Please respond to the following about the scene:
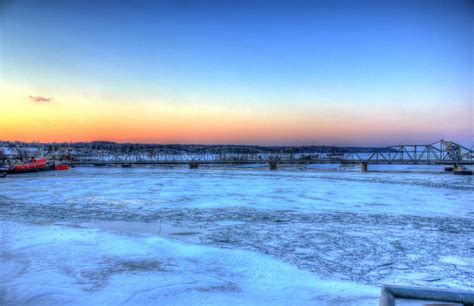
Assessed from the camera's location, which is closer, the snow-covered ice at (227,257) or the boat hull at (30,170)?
the snow-covered ice at (227,257)

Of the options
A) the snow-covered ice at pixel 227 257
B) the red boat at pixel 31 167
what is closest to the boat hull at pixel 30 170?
the red boat at pixel 31 167

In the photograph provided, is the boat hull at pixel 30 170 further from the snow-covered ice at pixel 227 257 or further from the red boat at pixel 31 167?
the snow-covered ice at pixel 227 257

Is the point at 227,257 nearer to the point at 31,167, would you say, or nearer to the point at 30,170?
the point at 30,170

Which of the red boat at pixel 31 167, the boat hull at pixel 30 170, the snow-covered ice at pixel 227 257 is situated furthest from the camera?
the red boat at pixel 31 167

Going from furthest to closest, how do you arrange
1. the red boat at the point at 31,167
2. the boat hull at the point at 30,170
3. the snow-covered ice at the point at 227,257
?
1. the red boat at the point at 31,167
2. the boat hull at the point at 30,170
3. the snow-covered ice at the point at 227,257

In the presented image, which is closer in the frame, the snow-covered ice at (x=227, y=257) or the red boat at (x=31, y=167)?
the snow-covered ice at (x=227, y=257)

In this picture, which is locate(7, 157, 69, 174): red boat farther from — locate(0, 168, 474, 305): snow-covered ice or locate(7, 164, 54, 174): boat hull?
locate(0, 168, 474, 305): snow-covered ice

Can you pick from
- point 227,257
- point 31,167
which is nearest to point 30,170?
point 31,167

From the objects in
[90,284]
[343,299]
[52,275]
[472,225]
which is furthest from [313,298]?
[472,225]

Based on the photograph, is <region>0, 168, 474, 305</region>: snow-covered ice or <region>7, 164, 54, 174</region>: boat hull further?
<region>7, 164, 54, 174</region>: boat hull

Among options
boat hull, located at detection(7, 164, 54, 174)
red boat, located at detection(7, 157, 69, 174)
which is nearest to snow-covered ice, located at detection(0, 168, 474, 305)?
boat hull, located at detection(7, 164, 54, 174)

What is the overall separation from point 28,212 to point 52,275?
870 cm

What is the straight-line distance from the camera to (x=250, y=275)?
5812mm

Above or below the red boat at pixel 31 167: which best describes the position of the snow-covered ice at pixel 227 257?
above
